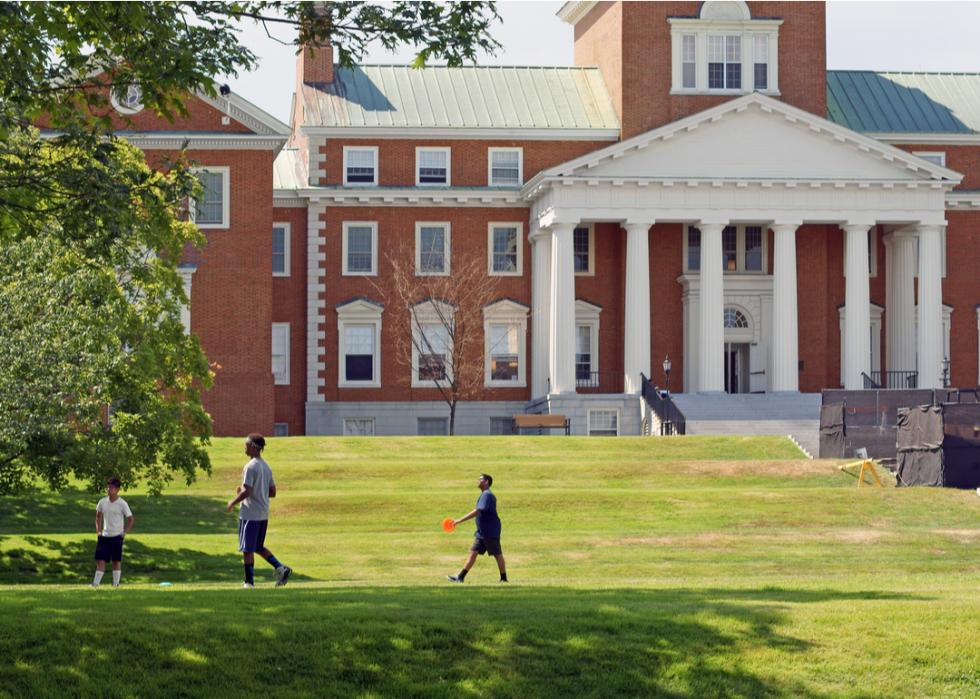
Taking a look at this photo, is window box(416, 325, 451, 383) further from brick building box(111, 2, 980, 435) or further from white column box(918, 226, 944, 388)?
white column box(918, 226, 944, 388)

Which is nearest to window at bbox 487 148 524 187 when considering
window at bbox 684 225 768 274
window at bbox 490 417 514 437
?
window at bbox 684 225 768 274

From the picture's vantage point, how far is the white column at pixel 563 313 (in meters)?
46.6

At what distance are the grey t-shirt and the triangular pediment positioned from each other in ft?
106

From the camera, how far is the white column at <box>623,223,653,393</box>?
46.8 metres

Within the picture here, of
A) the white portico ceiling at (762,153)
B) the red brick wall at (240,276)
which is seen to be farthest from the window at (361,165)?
the white portico ceiling at (762,153)

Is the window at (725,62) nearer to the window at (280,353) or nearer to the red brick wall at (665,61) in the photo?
the red brick wall at (665,61)

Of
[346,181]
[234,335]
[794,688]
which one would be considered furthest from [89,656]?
[346,181]

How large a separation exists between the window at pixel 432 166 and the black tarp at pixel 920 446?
2470 centimetres

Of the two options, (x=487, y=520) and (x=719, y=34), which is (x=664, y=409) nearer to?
(x=719, y=34)

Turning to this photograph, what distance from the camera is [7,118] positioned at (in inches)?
553

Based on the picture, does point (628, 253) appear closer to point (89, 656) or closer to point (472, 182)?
point (472, 182)

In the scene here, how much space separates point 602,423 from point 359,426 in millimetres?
10086

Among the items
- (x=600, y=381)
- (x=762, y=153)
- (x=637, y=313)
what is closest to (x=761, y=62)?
(x=762, y=153)

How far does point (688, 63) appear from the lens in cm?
5097
